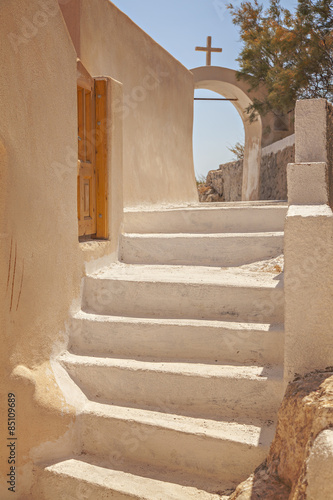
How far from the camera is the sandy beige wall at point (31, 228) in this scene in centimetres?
311

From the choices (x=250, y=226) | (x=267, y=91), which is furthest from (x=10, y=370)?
(x=267, y=91)

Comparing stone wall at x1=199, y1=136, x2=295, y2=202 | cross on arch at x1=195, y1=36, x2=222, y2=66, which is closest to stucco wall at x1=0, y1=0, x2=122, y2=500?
stone wall at x1=199, y1=136, x2=295, y2=202

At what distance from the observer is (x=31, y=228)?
3301 mm

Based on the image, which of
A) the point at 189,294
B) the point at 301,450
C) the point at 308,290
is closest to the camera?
the point at 301,450

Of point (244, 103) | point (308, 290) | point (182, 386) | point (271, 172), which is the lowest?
point (182, 386)

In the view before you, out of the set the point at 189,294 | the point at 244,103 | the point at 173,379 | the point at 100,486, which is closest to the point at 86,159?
the point at 189,294

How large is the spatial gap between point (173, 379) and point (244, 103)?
893cm

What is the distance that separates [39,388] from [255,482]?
1474 millimetres

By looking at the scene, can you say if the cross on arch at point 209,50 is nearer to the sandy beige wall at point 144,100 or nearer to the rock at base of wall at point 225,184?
the sandy beige wall at point 144,100

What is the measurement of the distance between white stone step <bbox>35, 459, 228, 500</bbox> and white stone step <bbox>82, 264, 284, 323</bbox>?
45.8 inches

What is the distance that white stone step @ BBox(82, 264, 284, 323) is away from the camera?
3627 millimetres

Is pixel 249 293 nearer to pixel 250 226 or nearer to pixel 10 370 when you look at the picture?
pixel 250 226

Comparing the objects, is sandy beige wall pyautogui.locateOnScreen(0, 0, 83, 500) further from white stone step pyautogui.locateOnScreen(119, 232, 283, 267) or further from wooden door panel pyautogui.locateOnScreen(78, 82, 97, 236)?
white stone step pyautogui.locateOnScreen(119, 232, 283, 267)

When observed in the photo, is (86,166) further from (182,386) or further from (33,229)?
(182,386)
